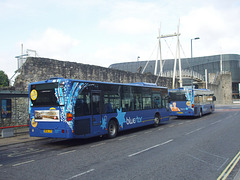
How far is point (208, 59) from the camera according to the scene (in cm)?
7775

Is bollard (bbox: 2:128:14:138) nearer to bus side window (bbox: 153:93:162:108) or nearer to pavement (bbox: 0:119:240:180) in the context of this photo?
pavement (bbox: 0:119:240:180)

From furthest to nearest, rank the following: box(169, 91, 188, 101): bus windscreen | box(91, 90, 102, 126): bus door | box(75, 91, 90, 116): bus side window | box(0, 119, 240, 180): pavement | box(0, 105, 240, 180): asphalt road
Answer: box(169, 91, 188, 101): bus windscreen, box(0, 119, 240, 180): pavement, box(91, 90, 102, 126): bus door, box(75, 91, 90, 116): bus side window, box(0, 105, 240, 180): asphalt road

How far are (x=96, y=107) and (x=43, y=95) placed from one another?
7.62 ft

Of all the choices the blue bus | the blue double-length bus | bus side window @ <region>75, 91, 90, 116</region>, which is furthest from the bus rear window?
the blue bus

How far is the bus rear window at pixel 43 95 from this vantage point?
34.2 ft

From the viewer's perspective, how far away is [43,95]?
10766mm

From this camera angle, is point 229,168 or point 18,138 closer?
point 229,168

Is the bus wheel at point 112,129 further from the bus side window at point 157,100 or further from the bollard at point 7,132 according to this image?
the bollard at point 7,132

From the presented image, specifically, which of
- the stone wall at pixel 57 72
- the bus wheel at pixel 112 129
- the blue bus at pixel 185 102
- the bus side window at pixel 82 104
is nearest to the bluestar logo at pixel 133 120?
the bus wheel at pixel 112 129

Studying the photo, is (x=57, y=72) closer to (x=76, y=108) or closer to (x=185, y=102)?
(x=76, y=108)

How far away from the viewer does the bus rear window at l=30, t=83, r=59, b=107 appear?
10.4 m

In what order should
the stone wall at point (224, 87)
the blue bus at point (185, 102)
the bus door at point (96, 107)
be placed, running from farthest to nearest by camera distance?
the stone wall at point (224, 87)
the blue bus at point (185, 102)
the bus door at point (96, 107)

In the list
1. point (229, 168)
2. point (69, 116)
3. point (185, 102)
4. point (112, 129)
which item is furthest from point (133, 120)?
point (185, 102)

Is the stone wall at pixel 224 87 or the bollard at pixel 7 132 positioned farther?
the stone wall at pixel 224 87
